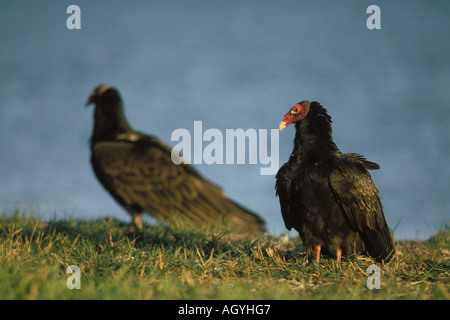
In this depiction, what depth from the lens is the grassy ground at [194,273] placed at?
2.81 metres

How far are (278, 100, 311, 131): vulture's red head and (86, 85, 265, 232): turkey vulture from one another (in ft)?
10.5

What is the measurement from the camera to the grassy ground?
2809 millimetres

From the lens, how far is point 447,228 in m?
5.81

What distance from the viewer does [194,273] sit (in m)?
3.44

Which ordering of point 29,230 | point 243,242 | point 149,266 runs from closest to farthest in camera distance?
point 149,266 < point 243,242 < point 29,230

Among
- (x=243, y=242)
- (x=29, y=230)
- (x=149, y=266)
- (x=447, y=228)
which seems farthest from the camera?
(x=447, y=228)

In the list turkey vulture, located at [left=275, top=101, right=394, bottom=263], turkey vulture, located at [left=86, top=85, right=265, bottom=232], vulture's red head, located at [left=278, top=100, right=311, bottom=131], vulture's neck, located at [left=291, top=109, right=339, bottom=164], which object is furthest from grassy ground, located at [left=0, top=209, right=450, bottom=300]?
turkey vulture, located at [left=86, top=85, right=265, bottom=232]

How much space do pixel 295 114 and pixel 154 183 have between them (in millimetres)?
3710

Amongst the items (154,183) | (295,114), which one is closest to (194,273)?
(295,114)

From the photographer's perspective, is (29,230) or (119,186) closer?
(29,230)

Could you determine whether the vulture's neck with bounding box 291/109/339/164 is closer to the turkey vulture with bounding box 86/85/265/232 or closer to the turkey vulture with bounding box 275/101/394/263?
the turkey vulture with bounding box 275/101/394/263

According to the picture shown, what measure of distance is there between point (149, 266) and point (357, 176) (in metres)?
1.93
